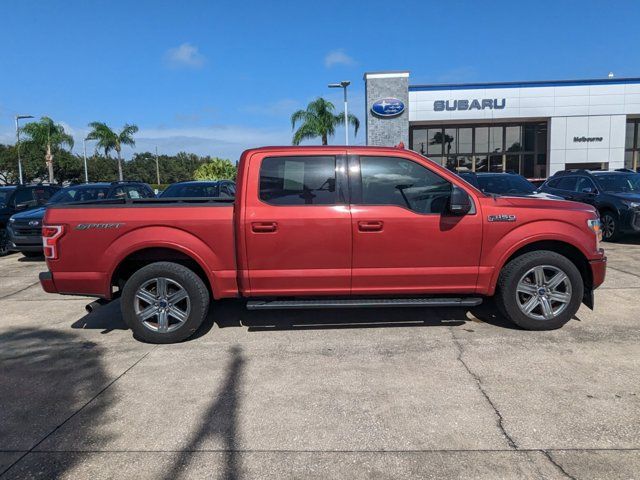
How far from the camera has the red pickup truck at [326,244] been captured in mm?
4852

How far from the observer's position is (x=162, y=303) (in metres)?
5.01

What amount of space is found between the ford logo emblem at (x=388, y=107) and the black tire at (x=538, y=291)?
22.5 meters

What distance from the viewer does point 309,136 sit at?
34.4 metres

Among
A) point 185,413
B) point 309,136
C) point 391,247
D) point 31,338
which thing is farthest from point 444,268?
point 309,136

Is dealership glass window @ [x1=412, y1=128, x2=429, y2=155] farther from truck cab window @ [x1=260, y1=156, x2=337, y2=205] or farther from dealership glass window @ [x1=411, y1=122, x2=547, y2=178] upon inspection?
truck cab window @ [x1=260, y1=156, x2=337, y2=205]

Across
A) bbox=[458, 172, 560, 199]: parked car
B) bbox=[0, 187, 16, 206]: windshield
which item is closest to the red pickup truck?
bbox=[458, 172, 560, 199]: parked car

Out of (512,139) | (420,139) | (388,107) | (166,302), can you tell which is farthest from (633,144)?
(166,302)

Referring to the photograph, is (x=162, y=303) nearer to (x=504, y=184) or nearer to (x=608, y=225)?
(x=504, y=184)

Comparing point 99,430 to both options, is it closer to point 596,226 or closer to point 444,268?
point 444,268

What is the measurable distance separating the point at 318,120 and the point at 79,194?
79.3 ft

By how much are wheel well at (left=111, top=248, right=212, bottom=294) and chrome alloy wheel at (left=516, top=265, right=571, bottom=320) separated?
11.1 ft

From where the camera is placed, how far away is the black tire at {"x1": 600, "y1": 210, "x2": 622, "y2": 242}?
1096 cm

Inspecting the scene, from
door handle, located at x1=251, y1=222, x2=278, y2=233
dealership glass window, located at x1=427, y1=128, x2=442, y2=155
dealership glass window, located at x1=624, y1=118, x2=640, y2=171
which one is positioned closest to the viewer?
door handle, located at x1=251, y1=222, x2=278, y2=233

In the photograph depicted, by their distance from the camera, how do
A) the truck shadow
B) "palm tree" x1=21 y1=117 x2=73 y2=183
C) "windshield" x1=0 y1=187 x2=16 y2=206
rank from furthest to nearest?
"palm tree" x1=21 y1=117 x2=73 y2=183, "windshield" x1=0 y1=187 x2=16 y2=206, the truck shadow
